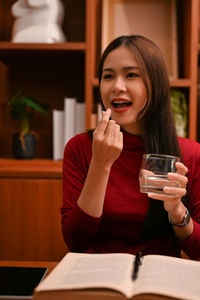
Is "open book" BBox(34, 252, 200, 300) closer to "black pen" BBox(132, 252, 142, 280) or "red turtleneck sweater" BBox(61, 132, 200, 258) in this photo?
"black pen" BBox(132, 252, 142, 280)

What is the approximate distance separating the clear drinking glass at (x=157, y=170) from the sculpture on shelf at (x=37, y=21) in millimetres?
1210

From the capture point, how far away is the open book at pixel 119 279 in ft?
1.85

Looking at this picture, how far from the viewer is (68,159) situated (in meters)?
1.18

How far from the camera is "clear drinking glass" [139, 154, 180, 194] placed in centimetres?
80

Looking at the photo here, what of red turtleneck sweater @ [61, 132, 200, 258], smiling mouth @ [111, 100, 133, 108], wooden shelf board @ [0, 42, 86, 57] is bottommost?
red turtleneck sweater @ [61, 132, 200, 258]

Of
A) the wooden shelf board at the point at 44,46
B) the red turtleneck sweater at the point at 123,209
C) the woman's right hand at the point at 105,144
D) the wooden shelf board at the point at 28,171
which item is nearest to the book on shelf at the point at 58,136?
the wooden shelf board at the point at 28,171

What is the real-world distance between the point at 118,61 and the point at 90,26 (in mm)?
743

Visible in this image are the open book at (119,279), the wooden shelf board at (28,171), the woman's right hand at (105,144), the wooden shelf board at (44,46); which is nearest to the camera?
the open book at (119,279)

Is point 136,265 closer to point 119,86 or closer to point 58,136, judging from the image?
point 119,86

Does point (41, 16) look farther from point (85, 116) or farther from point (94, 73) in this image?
point (85, 116)

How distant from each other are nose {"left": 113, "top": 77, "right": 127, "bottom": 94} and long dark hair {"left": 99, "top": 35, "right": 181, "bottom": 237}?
7cm

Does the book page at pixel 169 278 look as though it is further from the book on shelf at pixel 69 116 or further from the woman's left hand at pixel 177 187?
the book on shelf at pixel 69 116

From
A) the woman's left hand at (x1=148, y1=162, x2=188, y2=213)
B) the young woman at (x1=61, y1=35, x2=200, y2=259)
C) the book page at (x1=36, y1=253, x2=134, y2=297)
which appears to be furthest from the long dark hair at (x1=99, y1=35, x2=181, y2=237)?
the book page at (x1=36, y1=253, x2=134, y2=297)

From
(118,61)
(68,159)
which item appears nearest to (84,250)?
(68,159)
